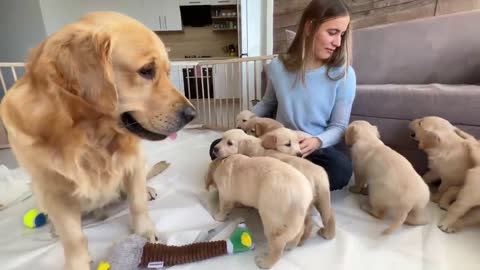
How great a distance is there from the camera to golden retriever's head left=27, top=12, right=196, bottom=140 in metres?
0.65

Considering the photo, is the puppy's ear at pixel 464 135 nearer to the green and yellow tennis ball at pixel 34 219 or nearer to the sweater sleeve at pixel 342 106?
the sweater sleeve at pixel 342 106

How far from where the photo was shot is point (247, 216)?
113cm

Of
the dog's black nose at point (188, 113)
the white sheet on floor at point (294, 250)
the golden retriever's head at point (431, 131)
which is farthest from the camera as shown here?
the golden retriever's head at point (431, 131)

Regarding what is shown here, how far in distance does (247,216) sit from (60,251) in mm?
638

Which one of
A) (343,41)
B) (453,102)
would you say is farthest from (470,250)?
(343,41)

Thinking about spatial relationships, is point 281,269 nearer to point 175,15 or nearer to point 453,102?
point 453,102

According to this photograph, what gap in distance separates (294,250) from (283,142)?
0.39 m

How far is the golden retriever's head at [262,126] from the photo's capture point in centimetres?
135

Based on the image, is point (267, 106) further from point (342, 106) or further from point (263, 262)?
point (263, 262)

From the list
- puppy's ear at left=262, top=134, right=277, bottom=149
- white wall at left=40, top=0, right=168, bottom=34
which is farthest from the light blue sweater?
white wall at left=40, top=0, right=168, bottom=34

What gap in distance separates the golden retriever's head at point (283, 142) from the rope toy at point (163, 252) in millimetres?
352

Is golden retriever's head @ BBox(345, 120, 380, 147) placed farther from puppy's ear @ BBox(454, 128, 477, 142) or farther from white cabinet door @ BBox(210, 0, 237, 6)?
white cabinet door @ BBox(210, 0, 237, 6)

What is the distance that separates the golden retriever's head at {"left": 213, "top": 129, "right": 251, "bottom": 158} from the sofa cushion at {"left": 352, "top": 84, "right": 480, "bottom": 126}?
631 millimetres

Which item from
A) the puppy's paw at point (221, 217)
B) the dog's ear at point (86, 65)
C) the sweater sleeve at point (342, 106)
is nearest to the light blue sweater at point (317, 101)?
the sweater sleeve at point (342, 106)
